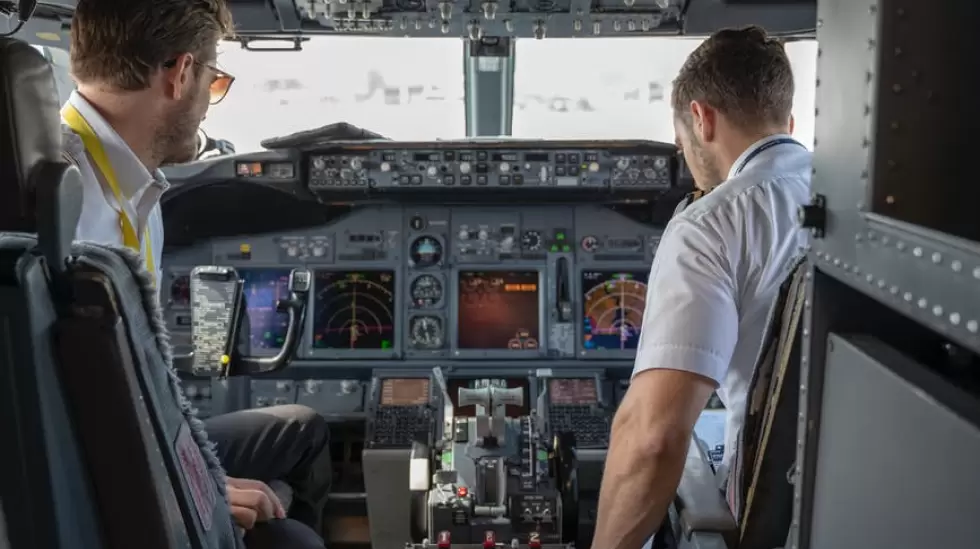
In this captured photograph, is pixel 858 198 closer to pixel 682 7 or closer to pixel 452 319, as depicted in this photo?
pixel 682 7

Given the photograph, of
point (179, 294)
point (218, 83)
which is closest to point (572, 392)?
point (179, 294)

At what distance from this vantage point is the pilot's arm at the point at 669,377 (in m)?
1.69

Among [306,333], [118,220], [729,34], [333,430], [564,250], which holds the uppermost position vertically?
[729,34]

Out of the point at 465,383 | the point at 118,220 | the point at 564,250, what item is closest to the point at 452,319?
the point at 465,383

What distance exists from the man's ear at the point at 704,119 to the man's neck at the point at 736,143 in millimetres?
34

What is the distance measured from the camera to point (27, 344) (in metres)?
1.01


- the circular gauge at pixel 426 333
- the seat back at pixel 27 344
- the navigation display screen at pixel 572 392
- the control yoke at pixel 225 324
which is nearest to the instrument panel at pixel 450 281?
the circular gauge at pixel 426 333

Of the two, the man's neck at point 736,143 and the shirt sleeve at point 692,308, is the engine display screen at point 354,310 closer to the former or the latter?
the man's neck at point 736,143

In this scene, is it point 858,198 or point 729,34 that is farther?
point 729,34

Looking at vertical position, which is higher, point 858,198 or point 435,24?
point 435,24

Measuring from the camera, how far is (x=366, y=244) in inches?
163

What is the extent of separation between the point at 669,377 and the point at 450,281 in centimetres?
253

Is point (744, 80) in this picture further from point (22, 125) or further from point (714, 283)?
point (22, 125)

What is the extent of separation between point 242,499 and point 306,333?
233 cm
